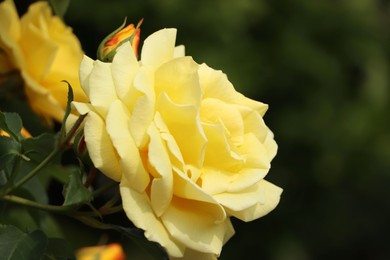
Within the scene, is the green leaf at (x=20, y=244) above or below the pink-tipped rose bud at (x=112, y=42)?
below

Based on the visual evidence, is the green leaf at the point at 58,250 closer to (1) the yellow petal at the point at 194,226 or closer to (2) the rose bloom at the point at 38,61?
(1) the yellow petal at the point at 194,226

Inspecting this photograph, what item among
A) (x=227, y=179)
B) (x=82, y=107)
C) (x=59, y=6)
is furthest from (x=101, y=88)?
(x=59, y=6)

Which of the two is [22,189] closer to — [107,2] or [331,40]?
[107,2]

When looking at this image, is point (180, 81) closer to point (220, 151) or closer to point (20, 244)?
point (220, 151)

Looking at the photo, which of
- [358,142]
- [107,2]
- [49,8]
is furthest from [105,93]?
[358,142]

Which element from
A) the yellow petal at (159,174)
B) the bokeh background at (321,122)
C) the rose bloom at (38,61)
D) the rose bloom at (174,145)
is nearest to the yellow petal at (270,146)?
the rose bloom at (174,145)

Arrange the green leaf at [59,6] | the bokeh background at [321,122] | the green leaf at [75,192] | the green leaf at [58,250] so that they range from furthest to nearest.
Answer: the bokeh background at [321,122], the green leaf at [59,6], the green leaf at [58,250], the green leaf at [75,192]

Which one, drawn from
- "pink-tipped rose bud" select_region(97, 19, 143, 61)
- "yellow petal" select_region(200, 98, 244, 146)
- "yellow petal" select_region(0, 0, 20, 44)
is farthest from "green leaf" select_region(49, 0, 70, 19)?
"yellow petal" select_region(200, 98, 244, 146)
